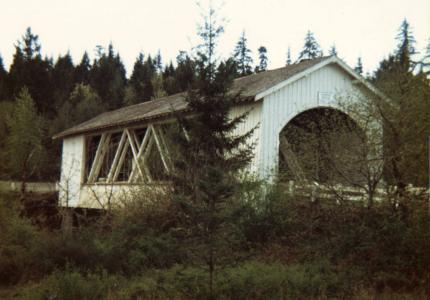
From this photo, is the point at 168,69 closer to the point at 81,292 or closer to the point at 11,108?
the point at 11,108

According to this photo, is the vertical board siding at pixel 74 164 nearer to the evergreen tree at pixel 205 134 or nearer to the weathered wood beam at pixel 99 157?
the weathered wood beam at pixel 99 157

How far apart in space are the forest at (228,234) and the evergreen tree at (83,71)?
65.7m

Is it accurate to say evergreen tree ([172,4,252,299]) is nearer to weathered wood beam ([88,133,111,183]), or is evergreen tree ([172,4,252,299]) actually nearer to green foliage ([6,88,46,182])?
weathered wood beam ([88,133,111,183])

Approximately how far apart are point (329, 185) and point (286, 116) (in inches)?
173

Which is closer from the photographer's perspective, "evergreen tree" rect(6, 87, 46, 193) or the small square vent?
the small square vent

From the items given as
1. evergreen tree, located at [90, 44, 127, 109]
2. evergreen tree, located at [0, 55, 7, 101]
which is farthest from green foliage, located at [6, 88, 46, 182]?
evergreen tree, located at [90, 44, 127, 109]

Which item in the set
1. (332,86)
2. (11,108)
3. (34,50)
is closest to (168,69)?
(34,50)

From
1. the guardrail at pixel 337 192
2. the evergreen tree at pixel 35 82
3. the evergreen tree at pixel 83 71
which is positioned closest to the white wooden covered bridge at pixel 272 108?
the guardrail at pixel 337 192

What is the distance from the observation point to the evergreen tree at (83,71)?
76812 mm

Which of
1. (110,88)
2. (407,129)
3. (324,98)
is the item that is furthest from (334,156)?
(110,88)

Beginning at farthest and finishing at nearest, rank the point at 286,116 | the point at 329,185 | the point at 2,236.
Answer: the point at 286,116 < the point at 329,185 < the point at 2,236

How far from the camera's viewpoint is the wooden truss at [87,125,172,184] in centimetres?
1512

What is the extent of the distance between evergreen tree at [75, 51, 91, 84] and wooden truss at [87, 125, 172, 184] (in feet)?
180

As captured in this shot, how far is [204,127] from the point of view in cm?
1253
